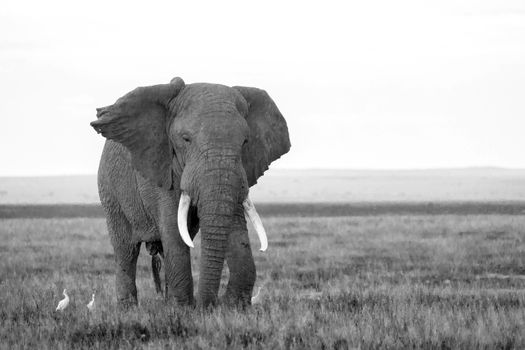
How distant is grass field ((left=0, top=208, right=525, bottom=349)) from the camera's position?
962 cm

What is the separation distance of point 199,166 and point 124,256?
3.09 m

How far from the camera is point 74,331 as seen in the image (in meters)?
10.2

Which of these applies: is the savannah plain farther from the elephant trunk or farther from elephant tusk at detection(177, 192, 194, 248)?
elephant tusk at detection(177, 192, 194, 248)

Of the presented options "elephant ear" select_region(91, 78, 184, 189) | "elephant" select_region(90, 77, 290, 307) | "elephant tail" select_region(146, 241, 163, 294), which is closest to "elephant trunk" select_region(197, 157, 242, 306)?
"elephant" select_region(90, 77, 290, 307)

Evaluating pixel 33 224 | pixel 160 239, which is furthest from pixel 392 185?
pixel 160 239

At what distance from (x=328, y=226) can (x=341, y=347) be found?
23304 mm

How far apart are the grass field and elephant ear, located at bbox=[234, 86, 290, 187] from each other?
1.35m

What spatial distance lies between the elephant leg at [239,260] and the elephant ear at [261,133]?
0.54 metres

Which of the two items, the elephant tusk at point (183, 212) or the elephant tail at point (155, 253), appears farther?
the elephant tail at point (155, 253)

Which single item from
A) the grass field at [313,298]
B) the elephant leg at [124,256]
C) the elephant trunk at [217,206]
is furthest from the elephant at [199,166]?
the elephant leg at [124,256]

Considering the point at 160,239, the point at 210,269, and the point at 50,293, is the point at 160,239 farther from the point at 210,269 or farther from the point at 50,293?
the point at 50,293

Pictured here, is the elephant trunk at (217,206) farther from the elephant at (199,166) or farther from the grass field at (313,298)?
the grass field at (313,298)

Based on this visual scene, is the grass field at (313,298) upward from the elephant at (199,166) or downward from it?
downward

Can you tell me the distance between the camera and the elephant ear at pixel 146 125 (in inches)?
432
